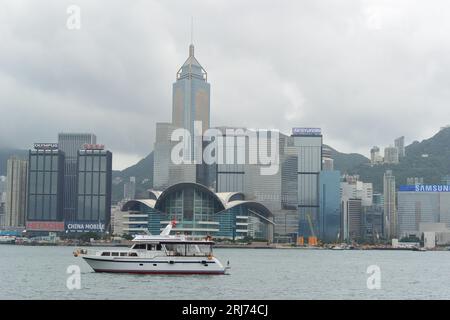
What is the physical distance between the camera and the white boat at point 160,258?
1753 inches

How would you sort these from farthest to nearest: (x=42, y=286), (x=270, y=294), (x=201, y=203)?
(x=201, y=203), (x=42, y=286), (x=270, y=294)

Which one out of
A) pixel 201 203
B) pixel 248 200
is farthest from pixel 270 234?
pixel 201 203

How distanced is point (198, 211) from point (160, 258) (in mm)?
120462

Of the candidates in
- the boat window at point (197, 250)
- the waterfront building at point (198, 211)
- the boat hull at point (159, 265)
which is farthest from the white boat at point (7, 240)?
the boat window at point (197, 250)

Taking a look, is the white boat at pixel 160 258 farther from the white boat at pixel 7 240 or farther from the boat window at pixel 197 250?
the white boat at pixel 7 240

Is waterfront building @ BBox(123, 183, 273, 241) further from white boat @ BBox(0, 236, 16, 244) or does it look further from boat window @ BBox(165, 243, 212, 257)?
boat window @ BBox(165, 243, 212, 257)

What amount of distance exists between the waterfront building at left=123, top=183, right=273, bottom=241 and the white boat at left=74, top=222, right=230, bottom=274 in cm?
11539

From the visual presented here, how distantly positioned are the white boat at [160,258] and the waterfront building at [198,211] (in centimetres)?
11539

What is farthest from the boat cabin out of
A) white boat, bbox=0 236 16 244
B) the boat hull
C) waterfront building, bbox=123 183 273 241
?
white boat, bbox=0 236 16 244

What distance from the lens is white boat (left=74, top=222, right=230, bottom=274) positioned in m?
44.5

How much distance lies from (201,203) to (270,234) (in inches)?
1088
